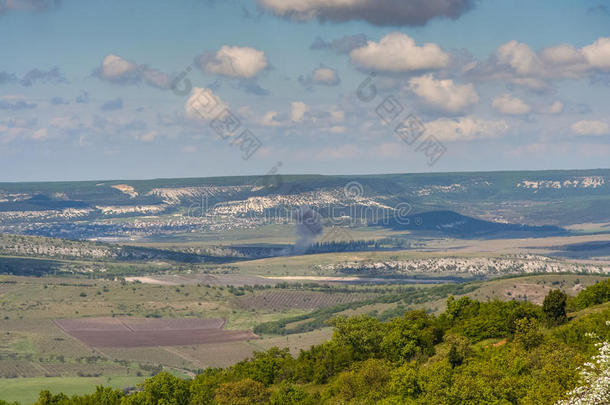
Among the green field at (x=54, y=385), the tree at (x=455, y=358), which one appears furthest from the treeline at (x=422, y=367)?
the green field at (x=54, y=385)

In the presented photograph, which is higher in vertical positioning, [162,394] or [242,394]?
[242,394]

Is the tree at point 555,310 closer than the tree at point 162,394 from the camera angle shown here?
No

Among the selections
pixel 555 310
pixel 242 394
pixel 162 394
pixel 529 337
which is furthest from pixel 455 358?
pixel 162 394

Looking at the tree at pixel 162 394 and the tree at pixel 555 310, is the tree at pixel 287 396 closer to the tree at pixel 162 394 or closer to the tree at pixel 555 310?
the tree at pixel 162 394

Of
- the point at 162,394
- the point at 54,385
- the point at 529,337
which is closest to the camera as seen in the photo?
the point at 529,337

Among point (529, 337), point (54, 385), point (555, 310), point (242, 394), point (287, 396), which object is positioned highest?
point (555, 310)

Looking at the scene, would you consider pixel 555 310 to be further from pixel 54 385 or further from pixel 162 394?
pixel 54 385

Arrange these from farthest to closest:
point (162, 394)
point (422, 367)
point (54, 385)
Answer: point (54, 385) → point (162, 394) → point (422, 367)
